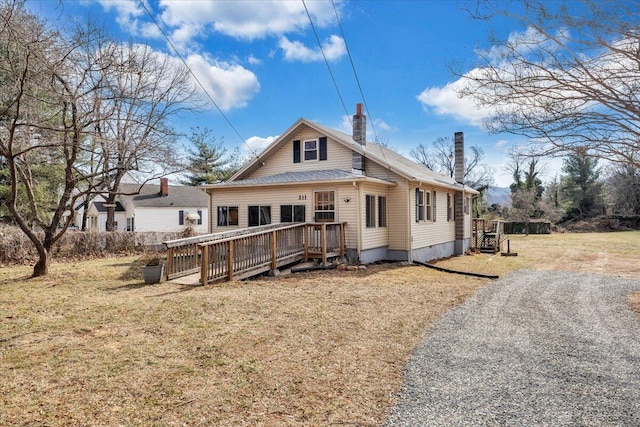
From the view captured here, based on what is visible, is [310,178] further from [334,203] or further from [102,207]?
[102,207]

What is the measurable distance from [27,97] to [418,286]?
34.8 ft

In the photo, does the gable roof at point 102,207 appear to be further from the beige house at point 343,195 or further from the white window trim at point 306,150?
the white window trim at point 306,150

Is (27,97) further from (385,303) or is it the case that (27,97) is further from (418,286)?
(418,286)

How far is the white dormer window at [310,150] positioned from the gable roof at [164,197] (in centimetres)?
1829

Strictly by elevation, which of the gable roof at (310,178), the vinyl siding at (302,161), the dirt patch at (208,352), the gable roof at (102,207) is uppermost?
the vinyl siding at (302,161)

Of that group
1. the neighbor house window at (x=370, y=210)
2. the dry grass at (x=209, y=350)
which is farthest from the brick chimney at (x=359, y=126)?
the dry grass at (x=209, y=350)

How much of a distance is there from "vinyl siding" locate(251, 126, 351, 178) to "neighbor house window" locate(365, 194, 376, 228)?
6.10ft

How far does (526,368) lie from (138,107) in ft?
53.3

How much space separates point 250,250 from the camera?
1027cm

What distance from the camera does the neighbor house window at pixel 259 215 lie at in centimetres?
1468

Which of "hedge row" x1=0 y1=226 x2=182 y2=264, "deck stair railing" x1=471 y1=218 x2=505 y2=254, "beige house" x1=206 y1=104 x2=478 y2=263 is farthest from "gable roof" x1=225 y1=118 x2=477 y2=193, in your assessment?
"hedge row" x1=0 y1=226 x2=182 y2=264

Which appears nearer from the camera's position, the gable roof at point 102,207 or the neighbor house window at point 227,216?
the neighbor house window at point 227,216

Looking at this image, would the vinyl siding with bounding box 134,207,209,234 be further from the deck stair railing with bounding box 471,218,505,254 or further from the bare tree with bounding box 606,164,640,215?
the bare tree with bounding box 606,164,640,215

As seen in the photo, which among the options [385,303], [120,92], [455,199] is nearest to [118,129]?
[120,92]
